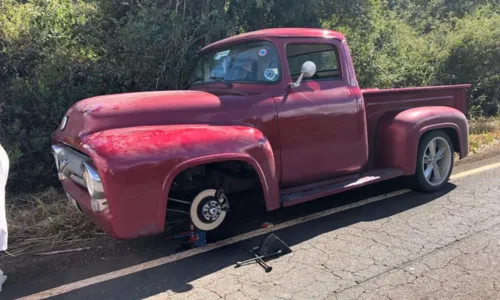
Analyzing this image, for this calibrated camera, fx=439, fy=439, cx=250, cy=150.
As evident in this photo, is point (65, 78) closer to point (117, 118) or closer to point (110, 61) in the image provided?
point (110, 61)

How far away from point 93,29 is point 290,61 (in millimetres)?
3994

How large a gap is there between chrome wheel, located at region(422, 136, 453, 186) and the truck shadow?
0.59ft

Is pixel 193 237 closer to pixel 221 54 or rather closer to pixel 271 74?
pixel 271 74

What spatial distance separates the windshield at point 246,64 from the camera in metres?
4.50

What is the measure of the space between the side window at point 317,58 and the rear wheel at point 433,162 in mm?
1443

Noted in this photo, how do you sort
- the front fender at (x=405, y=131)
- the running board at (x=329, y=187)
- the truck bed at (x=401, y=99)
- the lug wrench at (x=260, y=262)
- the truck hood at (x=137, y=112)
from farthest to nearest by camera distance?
the truck bed at (x=401, y=99) → the front fender at (x=405, y=131) → the running board at (x=329, y=187) → the truck hood at (x=137, y=112) → the lug wrench at (x=260, y=262)

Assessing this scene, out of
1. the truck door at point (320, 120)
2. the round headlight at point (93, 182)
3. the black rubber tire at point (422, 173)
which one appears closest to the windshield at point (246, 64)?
the truck door at point (320, 120)

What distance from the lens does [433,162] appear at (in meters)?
5.44

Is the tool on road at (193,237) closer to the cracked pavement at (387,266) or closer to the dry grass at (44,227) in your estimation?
the cracked pavement at (387,266)

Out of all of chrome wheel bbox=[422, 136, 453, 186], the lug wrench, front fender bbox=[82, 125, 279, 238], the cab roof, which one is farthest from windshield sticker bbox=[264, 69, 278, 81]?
chrome wheel bbox=[422, 136, 453, 186]

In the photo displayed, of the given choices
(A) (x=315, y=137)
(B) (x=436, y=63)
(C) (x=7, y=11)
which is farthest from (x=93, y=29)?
(B) (x=436, y=63)

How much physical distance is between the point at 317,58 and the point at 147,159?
2.41 metres

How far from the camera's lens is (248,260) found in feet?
12.4

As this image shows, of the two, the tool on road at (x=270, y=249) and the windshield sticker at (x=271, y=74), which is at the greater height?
the windshield sticker at (x=271, y=74)
